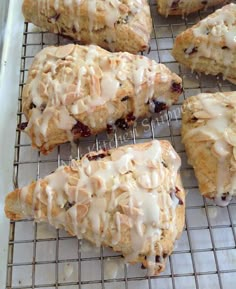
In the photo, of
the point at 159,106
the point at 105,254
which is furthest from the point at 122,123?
the point at 105,254

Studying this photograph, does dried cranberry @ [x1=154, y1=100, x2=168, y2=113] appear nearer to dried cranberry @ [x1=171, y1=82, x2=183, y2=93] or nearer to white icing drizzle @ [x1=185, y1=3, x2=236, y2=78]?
dried cranberry @ [x1=171, y1=82, x2=183, y2=93]

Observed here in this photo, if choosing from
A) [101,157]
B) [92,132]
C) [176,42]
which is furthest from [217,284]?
[176,42]

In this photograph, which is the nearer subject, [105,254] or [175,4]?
[105,254]

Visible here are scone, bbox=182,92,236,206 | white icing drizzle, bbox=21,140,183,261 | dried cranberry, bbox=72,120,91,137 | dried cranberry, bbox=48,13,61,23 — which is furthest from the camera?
dried cranberry, bbox=48,13,61,23

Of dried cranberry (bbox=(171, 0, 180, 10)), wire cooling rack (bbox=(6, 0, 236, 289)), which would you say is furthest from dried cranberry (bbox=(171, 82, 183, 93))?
dried cranberry (bbox=(171, 0, 180, 10))

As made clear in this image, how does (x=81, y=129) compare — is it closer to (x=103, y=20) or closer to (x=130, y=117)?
(x=130, y=117)

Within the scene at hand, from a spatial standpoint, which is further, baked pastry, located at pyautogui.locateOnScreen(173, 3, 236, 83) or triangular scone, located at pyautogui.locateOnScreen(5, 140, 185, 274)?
baked pastry, located at pyautogui.locateOnScreen(173, 3, 236, 83)
